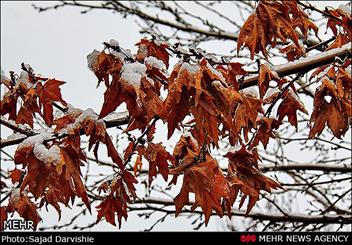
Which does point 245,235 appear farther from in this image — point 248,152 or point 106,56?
point 106,56

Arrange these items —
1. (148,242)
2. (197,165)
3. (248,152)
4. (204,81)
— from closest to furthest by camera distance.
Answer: (204,81)
(197,165)
(248,152)
(148,242)

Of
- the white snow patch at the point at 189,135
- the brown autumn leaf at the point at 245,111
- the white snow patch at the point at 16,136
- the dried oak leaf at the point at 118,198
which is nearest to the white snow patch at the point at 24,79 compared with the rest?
the white snow patch at the point at 16,136

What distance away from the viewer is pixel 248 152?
179cm

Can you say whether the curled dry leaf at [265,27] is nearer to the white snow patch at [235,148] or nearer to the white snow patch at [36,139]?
the white snow patch at [235,148]

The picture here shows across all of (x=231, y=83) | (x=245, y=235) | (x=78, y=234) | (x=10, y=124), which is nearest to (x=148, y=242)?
(x=78, y=234)

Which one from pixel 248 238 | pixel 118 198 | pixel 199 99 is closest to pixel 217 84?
pixel 199 99

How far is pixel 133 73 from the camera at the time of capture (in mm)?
1446

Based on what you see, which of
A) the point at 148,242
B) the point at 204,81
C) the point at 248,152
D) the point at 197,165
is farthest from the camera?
the point at 148,242

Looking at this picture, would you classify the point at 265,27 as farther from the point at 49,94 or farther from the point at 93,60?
the point at 49,94

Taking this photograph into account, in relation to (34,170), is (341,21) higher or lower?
higher

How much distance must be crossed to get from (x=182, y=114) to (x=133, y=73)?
0.73 ft

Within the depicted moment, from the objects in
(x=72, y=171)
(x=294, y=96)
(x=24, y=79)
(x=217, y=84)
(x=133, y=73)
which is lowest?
(x=72, y=171)

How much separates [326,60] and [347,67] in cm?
8

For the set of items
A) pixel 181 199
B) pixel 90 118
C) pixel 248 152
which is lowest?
pixel 181 199
